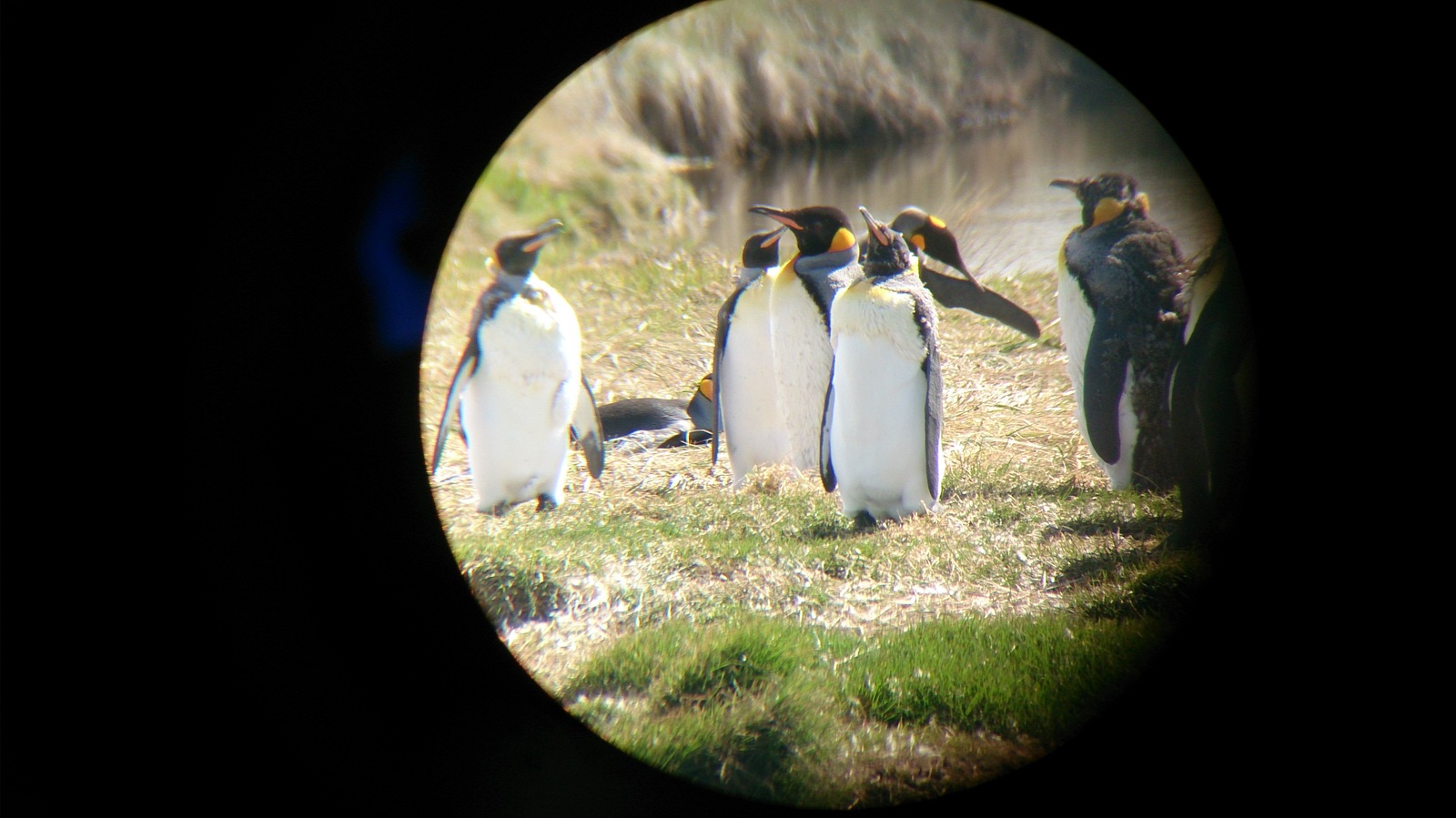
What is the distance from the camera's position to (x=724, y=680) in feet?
4.00

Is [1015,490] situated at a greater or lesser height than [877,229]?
lesser

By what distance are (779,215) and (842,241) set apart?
15 centimetres

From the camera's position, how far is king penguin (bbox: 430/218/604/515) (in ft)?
4.55

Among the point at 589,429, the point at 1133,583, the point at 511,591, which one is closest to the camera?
the point at 1133,583

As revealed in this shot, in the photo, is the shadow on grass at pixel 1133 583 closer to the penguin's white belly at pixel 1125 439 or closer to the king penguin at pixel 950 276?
the penguin's white belly at pixel 1125 439

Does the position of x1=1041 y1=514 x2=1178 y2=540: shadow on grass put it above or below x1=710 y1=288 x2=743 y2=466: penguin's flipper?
below

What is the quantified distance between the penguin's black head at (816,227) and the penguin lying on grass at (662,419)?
31cm

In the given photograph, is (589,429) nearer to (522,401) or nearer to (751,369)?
(522,401)

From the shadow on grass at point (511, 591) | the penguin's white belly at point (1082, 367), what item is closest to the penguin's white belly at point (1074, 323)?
the penguin's white belly at point (1082, 367)

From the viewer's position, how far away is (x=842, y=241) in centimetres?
160

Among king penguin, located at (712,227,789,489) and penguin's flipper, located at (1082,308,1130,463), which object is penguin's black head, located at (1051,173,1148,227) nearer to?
penguin's flipper, located at (1082,308,1130,463)

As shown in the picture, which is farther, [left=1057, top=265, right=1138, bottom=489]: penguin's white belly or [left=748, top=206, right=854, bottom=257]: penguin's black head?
[left=748, top=206, right=854, bottom=257]: penguin's black head

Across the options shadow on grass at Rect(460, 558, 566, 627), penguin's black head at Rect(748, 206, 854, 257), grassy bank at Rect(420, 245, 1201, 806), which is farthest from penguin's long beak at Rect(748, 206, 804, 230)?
shadow on grass at Rect(460, 558, 566, 627)

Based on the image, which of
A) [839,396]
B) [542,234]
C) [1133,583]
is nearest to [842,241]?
[839,396]
